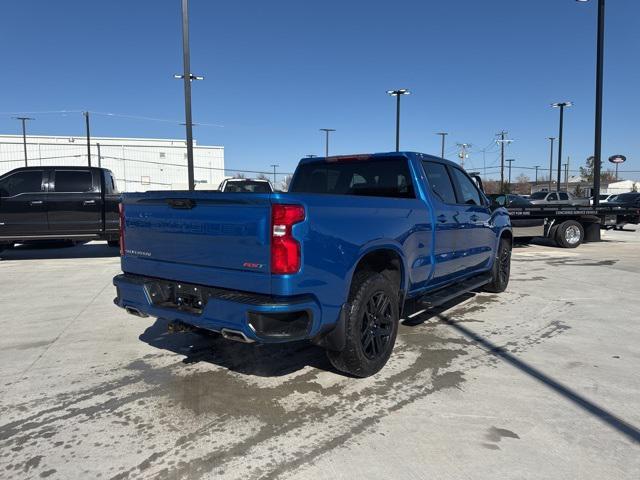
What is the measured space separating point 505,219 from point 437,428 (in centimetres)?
513

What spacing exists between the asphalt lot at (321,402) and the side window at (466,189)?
1497 millimetres

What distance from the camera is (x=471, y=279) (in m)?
6.36

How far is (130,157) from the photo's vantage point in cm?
7038

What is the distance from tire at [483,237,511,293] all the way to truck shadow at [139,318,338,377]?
12.1 ft

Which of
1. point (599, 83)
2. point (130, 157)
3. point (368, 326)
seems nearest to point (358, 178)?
point (368, 326)

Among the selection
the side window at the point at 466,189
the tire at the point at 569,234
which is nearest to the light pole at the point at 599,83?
the tire at the point at 569,234

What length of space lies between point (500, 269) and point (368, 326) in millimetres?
4214

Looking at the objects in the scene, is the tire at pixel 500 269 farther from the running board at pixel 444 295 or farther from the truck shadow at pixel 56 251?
the truck shadow at pixel 56 251

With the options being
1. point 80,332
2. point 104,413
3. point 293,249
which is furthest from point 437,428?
point 80,332

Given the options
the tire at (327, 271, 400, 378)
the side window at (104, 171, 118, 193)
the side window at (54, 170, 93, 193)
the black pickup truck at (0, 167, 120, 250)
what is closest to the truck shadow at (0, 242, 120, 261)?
the black pickup truck at (0, 167, 120, 250)

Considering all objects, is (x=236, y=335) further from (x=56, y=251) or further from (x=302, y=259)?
(x=56, y=251)

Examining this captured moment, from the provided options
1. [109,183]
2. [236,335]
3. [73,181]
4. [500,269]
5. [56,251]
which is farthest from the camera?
[56,251]

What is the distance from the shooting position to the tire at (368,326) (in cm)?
381

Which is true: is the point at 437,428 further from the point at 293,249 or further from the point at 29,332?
the point at 29,332
